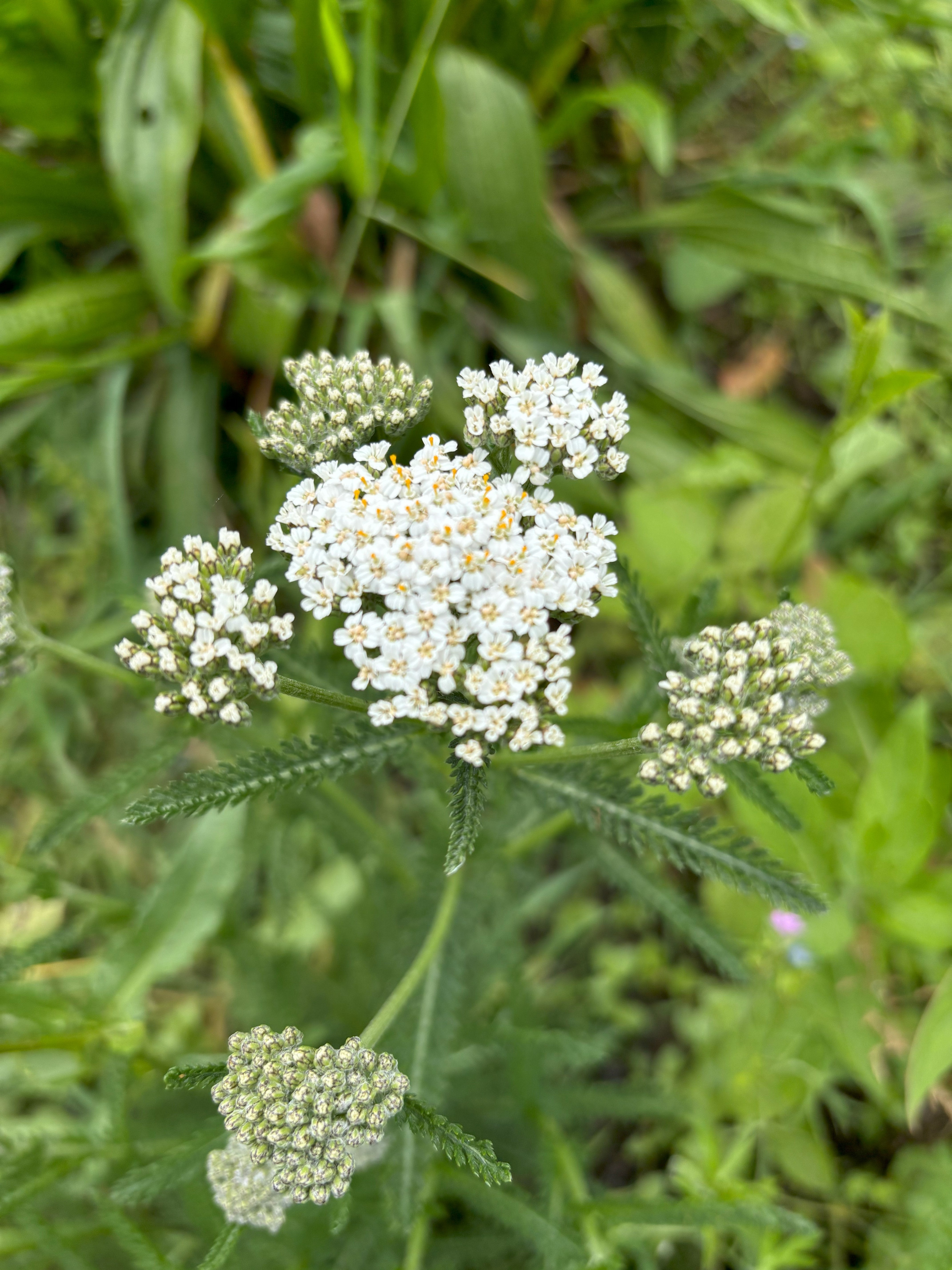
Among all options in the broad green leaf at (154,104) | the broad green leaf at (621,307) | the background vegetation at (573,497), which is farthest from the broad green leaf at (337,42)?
the broad green leaf at (621,307)

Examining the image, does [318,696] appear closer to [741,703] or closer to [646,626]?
[646,626]

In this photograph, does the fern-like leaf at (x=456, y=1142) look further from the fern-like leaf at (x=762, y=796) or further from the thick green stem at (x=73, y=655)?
the thick green stem at (x=73, y=655)

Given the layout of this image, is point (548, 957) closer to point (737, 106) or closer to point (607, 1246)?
point (607, 1246)

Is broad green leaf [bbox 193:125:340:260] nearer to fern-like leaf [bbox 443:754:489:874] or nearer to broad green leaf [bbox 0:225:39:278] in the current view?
broad green leaf [bbox 0:225:39:278]

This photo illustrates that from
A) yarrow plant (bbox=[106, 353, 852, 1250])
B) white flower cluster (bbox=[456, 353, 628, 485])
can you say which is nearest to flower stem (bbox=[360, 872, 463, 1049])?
yarrow plant (bbox=[106, 353, 852, 1250])

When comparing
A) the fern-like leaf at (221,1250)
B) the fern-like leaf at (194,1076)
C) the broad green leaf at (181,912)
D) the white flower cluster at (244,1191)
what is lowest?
the broad green leaf at (181,912)

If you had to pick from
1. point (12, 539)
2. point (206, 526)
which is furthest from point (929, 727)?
point (12, 539)

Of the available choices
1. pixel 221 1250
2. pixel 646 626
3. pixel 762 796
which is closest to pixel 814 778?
pixel 762 796
